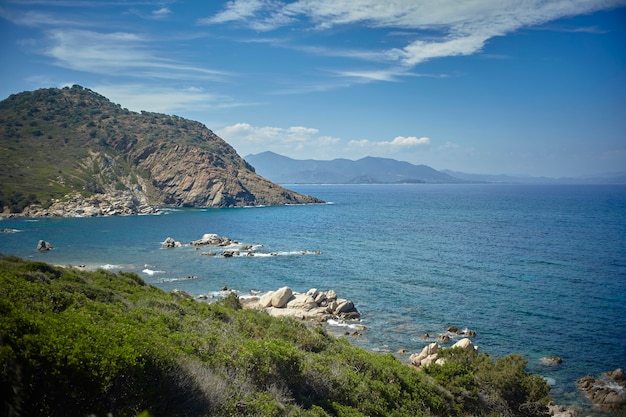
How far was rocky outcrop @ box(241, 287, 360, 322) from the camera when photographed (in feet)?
125

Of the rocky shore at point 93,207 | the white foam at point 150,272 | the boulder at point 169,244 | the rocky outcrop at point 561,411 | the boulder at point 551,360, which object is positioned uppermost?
the rocky shore at point 93,207

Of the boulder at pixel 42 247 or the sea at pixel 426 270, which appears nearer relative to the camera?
the sea at pixel 426 270

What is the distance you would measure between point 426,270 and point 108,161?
132090 millimetres

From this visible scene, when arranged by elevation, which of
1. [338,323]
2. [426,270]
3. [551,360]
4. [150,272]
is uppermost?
[426,270]

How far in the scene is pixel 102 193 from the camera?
5074 inches

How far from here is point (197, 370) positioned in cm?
1066

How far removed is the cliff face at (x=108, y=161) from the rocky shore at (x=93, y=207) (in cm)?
241

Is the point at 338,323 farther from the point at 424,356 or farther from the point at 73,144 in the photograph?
the point at 73,144

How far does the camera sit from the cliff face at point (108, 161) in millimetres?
121375

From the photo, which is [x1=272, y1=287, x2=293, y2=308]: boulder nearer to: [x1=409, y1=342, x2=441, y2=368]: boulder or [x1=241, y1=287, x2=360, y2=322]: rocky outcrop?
[x1=241, y1=287, x2=360, y2=322]: rocky outcrop

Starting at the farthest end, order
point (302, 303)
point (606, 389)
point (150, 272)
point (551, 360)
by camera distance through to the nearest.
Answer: point (150, 272) → point (302, 303) → point (551, 360) → point (606, 389)

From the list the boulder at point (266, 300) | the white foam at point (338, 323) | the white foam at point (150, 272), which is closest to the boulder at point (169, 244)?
the white foam at point (150, 272)

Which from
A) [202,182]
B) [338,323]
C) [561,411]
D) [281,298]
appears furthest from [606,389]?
[202,182]

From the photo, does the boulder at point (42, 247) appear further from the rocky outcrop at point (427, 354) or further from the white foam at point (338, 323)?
the rocky outcrop at point (427, 354)
